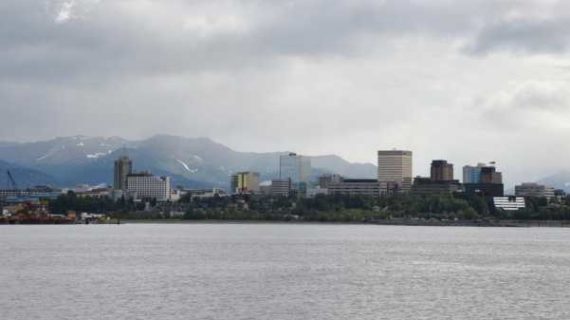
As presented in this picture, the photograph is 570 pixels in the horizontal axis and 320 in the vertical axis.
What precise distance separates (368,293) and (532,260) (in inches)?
2053

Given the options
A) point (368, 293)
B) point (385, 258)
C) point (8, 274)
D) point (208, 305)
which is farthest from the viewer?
point (385, 258)

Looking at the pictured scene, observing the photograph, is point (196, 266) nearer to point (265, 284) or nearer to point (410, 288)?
point (265, 284)

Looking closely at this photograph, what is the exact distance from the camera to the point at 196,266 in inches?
3834

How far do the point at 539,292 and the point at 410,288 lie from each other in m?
9.23

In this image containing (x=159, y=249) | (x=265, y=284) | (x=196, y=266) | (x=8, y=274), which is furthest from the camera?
(x=159, y=249)

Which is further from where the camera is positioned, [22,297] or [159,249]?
[159,249]

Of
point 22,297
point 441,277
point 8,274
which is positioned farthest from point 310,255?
point 22,297

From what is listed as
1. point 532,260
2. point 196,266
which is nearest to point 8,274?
point 196,266

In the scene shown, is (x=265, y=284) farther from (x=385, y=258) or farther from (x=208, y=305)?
(x=385, y=258)

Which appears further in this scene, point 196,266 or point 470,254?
point 470,254

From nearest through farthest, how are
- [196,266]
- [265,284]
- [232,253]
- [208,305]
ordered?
[208,305] → [265,284] → [196,266] → [232,253]

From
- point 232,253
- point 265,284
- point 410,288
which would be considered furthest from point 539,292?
point 232,253

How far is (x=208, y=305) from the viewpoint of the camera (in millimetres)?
64375

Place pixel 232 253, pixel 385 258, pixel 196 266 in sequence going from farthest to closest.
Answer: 1. pixel 232 253
2. pixel 385 258
3. pixel 196 266
